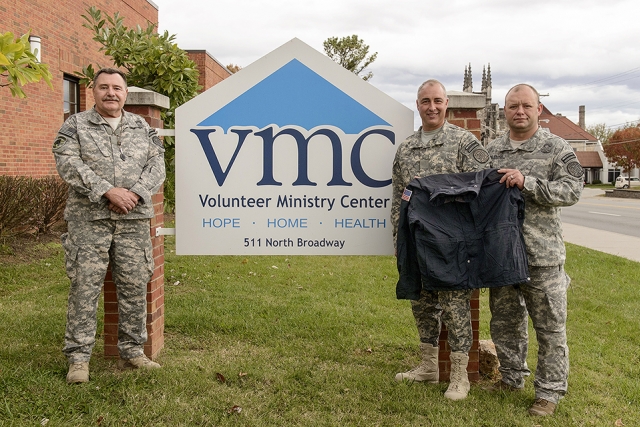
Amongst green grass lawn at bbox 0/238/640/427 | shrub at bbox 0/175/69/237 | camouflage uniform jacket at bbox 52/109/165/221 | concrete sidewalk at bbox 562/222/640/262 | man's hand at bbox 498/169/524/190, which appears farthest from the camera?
concrete sidewalk at bbox 562/222/640/262

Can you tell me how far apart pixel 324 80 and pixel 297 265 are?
452cm

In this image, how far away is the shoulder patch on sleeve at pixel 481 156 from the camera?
3.48 meters

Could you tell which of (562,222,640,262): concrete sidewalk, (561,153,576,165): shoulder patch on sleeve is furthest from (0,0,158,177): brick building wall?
(562,222,640,262): concrete sidewalk

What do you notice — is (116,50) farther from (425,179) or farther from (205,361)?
(425,179)

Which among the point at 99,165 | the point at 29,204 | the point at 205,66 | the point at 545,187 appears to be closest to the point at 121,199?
the point at 99,165

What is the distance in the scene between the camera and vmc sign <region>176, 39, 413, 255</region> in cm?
421

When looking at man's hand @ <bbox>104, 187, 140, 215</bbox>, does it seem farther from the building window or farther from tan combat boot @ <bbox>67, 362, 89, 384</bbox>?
→ the building window

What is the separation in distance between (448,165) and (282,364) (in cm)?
196

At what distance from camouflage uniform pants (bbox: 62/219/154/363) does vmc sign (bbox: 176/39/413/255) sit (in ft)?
1.84

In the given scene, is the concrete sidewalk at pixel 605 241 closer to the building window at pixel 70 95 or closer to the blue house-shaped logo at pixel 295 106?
the blue house-shaped logo at pixel 295 106

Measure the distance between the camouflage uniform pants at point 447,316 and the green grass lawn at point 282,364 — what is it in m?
0.37

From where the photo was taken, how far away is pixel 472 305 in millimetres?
3865

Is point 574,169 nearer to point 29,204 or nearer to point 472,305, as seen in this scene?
point 472,305

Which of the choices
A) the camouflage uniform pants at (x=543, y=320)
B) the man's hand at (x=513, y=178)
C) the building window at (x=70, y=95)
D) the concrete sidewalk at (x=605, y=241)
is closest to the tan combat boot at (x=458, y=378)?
the camouflage uniform pants at (x=543, y=320)
